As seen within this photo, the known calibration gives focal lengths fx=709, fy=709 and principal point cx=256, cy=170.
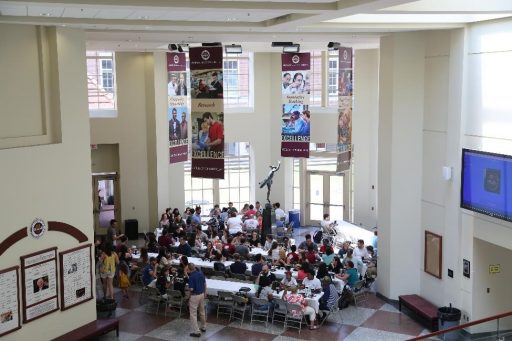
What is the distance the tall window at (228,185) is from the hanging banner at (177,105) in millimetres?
4598

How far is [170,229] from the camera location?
65.2 feet

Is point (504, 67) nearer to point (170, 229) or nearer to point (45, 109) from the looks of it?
point (45, 109)

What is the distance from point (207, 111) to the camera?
15.8m

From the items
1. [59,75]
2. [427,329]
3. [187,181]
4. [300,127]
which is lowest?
[427,329]

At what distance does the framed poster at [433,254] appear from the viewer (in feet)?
46.5

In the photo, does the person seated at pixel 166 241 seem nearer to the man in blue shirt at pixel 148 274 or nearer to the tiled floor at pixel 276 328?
the man in blue shirt at pixel 148 274

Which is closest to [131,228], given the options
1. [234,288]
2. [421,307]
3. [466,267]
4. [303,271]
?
[234,288]

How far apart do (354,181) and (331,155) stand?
1234 mm

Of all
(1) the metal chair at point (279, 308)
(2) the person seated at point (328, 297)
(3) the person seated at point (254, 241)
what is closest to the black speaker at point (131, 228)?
(3) the person seated at point (254, 241)

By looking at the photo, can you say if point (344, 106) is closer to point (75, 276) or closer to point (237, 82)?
point (237, 82)

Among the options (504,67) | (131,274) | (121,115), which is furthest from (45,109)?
(121,115)

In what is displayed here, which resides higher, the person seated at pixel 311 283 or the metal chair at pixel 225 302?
the person seated at pixel 311 283

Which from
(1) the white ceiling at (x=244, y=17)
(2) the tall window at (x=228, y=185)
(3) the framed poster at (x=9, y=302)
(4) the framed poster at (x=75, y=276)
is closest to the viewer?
(1) the white ceiling at (x=244, y=17)

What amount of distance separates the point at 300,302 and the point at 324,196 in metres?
10.4
